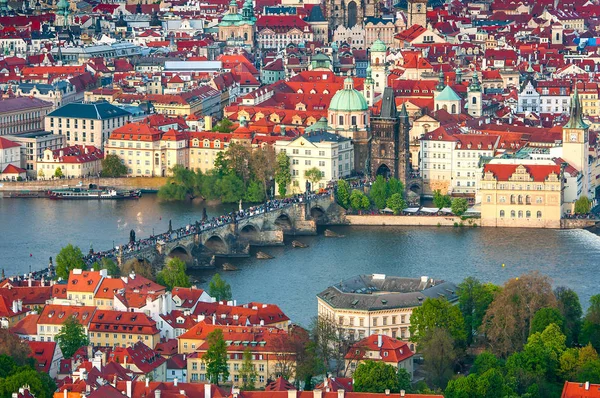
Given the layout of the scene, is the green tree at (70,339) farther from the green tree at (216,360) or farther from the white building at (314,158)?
the white building at (314,158)

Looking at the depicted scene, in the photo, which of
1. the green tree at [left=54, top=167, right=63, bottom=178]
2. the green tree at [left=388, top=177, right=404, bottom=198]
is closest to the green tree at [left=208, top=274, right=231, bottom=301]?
the green tree at [left=388, top=177, right=404, bottom=198]

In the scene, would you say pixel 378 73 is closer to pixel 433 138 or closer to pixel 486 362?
pixel 433 138

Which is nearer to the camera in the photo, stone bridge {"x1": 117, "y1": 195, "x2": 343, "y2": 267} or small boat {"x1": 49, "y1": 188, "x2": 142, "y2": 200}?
stone bridge {"x1": 117, "y1": 195, "x2": 343, "y2": 267}

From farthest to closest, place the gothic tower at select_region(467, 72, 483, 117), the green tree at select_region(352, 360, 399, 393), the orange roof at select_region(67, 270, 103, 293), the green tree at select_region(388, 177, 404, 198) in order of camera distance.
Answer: the gothic tower at select_region(467, 72, 483, 117)
the green tree at select_region(388, 177, 404, 198)
the orange roof at select_region(67, 270, 103, 293)
the green tree at select_region(352, 360, 399, 393)

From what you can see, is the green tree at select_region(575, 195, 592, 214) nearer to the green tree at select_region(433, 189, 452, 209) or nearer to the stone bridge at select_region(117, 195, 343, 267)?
the green tree at select_region(433, 189, 452, 209)

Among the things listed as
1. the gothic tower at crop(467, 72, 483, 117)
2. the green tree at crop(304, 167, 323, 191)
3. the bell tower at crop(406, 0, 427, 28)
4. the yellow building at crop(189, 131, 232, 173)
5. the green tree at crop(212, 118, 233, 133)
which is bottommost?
the green tree at crop(304, 167, 323, 191)

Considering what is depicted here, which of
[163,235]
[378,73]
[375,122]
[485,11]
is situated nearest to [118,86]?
[378,73]

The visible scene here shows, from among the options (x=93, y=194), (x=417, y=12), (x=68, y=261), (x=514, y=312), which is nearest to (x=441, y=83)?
(x=93, y=194)

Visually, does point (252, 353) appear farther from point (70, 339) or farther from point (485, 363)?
point (485, 363)
